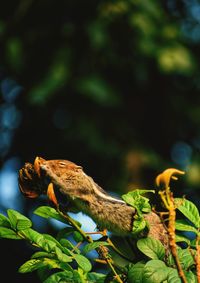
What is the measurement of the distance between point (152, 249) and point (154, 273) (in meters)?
0.09

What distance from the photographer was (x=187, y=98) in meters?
4.59

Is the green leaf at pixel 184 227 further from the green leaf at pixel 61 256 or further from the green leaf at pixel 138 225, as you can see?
the green leaf at pixel 61 256

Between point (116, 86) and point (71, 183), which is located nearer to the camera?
point (71, 183)

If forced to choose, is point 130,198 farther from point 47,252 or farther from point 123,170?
point 123,170

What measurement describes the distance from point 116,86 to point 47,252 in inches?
119

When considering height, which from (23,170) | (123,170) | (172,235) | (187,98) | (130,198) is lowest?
(172,235)

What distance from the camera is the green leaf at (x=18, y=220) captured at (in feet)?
4.12

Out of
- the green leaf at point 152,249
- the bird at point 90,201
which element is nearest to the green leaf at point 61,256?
the green leaf at point 152,249

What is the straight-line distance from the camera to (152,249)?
1.27 metres

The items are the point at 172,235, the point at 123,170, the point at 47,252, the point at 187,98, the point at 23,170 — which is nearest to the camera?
the point at 172,235

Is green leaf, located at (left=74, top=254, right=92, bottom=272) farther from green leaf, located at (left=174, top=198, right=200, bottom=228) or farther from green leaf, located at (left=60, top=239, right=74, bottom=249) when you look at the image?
green leaf, located at (left=174, top=198, right=200, bottom=228)

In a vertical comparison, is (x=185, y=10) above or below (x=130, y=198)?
above

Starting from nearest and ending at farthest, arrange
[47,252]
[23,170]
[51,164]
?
[47,252]
[23,170]
[51,164]

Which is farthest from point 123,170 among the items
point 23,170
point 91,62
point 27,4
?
point 23,170
